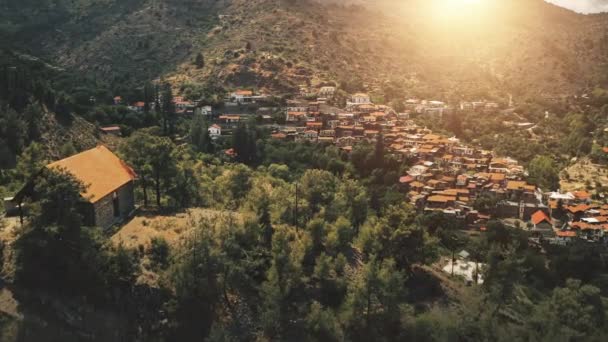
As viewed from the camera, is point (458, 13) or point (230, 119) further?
point (458, 13)

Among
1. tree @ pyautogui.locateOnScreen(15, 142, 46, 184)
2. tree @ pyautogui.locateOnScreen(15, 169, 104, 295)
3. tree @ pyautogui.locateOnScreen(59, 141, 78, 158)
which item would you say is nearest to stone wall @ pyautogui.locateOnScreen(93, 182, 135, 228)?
tree @ pyautogui.locateOnScreen(15, 142, 46, 184)

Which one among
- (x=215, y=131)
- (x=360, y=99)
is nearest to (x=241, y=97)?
(x=215, y=131)

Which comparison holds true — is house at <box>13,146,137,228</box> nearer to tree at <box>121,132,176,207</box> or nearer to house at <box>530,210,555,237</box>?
tree at <box>121,132,176,207</box>

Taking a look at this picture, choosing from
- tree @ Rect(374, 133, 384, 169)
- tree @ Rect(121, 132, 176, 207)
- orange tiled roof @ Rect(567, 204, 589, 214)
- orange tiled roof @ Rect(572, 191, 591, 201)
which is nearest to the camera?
tree @ Rect(121, 132, 176, 207)

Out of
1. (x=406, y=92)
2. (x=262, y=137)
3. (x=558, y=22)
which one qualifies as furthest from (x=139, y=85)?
(x=558, y=22)

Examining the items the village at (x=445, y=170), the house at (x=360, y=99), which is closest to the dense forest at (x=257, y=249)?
the village at (x=445, y=170)

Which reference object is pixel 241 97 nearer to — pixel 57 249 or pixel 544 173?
pixel 544 173
